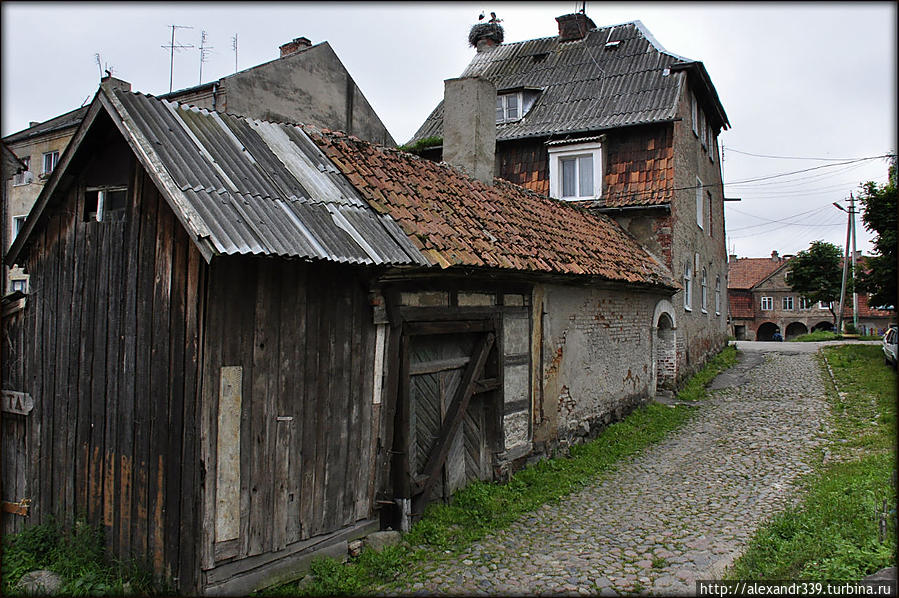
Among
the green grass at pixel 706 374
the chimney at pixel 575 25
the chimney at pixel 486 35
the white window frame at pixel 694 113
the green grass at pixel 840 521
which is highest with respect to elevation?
the chimney at pixel 486 35

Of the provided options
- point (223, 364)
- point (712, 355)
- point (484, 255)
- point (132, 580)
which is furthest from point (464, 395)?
point (712, 355)

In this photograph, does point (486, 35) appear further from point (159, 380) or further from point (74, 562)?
point (74, 562)

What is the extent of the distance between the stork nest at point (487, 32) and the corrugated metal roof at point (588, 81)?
1433 millimetres

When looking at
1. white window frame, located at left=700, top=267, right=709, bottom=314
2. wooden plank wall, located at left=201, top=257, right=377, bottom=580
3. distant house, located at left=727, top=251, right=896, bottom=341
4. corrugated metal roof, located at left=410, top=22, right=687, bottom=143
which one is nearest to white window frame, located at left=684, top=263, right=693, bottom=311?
white window frame, located at left=700, top=267, right=709, bottom=314

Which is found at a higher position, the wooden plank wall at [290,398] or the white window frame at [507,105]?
the white window frame at [507,105]

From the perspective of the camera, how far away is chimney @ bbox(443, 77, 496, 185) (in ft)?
34.7

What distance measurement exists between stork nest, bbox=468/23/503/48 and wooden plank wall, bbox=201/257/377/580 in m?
17.6

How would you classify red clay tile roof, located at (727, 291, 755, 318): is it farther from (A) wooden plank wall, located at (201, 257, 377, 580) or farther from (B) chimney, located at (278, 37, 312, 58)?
(A) wooden plank wall, located at (201, 257, 377, 580)

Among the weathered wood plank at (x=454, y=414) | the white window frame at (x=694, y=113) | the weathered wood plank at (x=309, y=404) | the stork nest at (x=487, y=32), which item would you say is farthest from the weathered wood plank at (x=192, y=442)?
the stork nest at (x=487, y=32)

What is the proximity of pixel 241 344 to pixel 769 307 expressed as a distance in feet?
182

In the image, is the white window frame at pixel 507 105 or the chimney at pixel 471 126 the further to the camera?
the white window frame at pixel 507 105

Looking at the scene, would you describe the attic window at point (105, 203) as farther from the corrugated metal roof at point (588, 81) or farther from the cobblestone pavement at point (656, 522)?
the corrugated metal roof at point (588, 81)

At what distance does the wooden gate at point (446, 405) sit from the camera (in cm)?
711

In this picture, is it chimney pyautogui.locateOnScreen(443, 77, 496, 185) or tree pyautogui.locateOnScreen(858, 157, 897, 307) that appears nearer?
chimney pyautogui.locateOnScreen(443, 77, 496, 185)
